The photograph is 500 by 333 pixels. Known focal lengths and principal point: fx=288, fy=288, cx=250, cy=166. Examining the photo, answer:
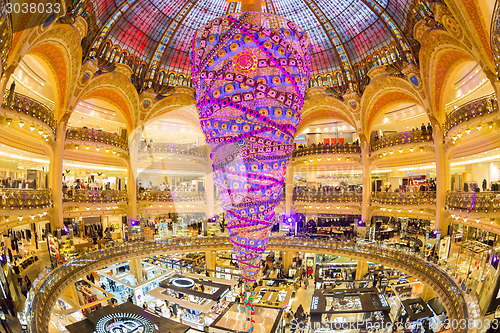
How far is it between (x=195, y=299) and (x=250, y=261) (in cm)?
1148

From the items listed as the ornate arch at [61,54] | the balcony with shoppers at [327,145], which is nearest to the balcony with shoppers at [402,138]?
the balcony with shoppers at [327,145]

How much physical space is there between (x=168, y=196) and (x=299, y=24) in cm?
1632

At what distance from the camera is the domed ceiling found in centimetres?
1711

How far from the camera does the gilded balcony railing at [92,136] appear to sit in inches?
747

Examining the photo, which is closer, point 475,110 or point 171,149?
point 475,110

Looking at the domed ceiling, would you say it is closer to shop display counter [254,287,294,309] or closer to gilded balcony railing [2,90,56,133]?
gilded balcony railing [2,90,56,133]

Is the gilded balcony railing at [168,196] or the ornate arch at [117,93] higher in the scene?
the ornate arch at [117,93]

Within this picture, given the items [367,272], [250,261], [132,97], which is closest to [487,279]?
[250,261]

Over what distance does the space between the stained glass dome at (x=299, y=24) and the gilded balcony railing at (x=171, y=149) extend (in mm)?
5575

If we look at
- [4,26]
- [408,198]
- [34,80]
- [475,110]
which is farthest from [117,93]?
[408,198]

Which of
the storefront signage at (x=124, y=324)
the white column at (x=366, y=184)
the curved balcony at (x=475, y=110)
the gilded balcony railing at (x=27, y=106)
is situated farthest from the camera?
the white column at (x=366, y=184)

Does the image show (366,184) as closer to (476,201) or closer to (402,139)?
(402,139)

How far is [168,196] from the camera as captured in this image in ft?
78.1

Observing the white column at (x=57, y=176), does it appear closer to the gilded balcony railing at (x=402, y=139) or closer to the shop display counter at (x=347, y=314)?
the shop display counter at (x=347, y=314)
